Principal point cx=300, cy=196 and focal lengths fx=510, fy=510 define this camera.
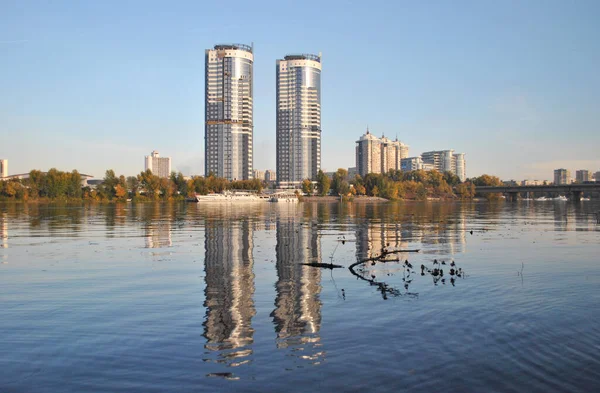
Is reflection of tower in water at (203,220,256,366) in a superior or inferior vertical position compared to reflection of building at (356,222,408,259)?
inferior

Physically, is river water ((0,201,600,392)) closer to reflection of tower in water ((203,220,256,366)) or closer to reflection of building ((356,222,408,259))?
reflection of tower in water ((203,220,256,366))

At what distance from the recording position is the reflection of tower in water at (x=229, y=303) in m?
12.3

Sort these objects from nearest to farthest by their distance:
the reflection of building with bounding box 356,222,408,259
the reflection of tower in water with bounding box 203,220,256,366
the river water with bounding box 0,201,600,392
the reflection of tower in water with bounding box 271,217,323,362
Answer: the river water with bounding box 0,201,600,392
the reflection of tower in water with bounding box 203,220,256,366
the reflection of tower in water with bounding box 271,217,323,362
the reflection of building with bounding box 356,222,408,259

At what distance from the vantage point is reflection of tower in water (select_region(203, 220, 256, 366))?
12.3 metres

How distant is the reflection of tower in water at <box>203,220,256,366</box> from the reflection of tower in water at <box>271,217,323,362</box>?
0.92 m

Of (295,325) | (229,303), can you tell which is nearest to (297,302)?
(229,303)

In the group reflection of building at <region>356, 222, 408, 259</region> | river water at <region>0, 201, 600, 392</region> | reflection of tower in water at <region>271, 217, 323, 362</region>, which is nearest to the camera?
river water at <region>0, 201, 600, 392</region>

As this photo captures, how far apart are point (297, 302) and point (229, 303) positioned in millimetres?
2266

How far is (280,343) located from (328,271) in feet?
37.9

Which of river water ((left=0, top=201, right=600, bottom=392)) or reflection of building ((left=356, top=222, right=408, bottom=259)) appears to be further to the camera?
reflection of building ((left=356, top=222, right=408, bottom=259))

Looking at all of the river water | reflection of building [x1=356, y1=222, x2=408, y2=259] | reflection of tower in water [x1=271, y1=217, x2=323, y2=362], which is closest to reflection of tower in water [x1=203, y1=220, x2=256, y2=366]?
the river water

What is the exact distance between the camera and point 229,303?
1700cm

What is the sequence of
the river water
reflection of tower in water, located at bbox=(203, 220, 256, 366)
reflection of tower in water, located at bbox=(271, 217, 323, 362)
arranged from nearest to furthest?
1. the river water
2. reflection of tower in water, located at bbox=(203, 220, 256, 366)
3. reflection of tower in water, located at bbox=(271, 217, 323, 362)

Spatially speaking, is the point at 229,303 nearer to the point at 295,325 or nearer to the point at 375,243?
the point at 295,325
